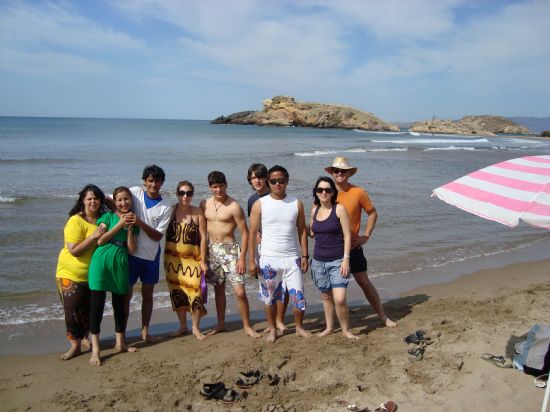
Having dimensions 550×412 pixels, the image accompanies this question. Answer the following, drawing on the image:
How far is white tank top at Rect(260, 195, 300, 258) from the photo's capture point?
15.1ft

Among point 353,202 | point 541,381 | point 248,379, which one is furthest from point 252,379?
point 541,381

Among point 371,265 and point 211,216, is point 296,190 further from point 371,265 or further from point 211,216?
point 211,216

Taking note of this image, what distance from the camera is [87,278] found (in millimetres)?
4324

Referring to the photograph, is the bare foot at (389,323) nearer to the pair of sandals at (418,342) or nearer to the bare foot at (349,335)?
the pair of sandals at (418,342)


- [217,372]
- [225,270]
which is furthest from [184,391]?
[225,270]

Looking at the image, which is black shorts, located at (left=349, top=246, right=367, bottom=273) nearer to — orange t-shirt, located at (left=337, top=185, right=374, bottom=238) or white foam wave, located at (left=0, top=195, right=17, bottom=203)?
orange t-shirt, located at (left=337, top=185, right=374, bottom=238)

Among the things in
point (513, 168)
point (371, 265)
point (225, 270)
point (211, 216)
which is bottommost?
point (371, 265)

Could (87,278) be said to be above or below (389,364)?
above

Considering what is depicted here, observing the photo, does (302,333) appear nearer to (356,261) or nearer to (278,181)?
(356,261)

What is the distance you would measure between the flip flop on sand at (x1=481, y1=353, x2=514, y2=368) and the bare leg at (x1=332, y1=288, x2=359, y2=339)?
1.28m

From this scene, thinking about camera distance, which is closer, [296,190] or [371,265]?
[371,265]

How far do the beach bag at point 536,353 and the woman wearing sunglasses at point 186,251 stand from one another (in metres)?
3.20

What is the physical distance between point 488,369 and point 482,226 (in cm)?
793

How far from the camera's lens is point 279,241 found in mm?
4637
